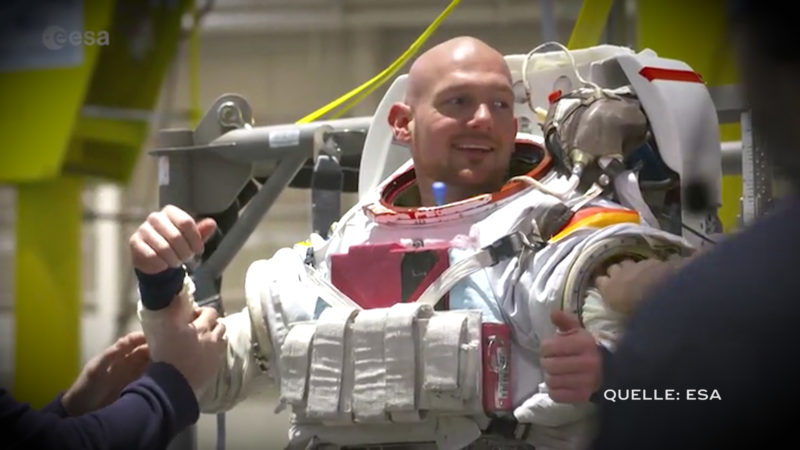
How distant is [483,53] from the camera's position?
131 cm

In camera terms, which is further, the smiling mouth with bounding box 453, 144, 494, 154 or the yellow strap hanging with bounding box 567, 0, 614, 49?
the yellow strap hanging with bounding box 567, 0, 614, 49

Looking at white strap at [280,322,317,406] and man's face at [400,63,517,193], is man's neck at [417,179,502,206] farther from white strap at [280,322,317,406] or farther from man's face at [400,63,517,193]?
white strap at [280,322,317,406]

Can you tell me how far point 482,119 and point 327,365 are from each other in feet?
1.04

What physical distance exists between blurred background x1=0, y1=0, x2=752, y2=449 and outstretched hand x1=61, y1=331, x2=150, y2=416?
0.65 ft

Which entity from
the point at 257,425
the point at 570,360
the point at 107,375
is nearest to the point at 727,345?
the point at 570,360

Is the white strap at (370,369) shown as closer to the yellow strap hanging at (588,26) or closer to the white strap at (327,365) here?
the white strap at (327,365)

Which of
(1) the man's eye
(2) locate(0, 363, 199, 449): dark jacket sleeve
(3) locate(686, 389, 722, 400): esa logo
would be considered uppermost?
(1) the man's eye

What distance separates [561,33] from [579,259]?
481 millimetres

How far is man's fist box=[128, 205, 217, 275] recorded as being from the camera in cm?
115

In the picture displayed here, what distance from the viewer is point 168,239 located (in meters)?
1.15

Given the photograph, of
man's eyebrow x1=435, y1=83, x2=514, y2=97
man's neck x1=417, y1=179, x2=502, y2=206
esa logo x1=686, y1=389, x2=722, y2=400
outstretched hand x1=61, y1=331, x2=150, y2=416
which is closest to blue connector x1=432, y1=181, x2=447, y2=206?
man's neck x1=417, y1=179, x2=502, y2=206

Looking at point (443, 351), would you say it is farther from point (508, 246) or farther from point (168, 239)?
point (168, 239)

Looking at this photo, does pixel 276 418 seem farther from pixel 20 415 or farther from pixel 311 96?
pixel 311 96

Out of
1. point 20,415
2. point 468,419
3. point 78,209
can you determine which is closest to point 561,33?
point 468,419
